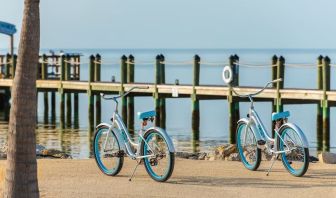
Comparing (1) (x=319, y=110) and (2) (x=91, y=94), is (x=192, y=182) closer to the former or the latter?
(1) (x=319, y=110)

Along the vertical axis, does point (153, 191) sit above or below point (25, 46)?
below

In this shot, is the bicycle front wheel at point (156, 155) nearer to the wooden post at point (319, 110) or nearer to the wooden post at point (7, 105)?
the wooden post at point (319, 110)

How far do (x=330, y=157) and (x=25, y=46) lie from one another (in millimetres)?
5787

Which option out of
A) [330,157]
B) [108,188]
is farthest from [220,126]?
[108,188]

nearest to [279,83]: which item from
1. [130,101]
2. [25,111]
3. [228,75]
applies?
[228,75]

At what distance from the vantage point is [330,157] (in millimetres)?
14148

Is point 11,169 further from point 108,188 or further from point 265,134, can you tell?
point 265,134

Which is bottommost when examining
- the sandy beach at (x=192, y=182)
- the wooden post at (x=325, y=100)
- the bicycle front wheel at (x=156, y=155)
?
the sandy beach at (x=192, y=182)

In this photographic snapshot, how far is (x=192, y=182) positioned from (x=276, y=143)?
4.05ft

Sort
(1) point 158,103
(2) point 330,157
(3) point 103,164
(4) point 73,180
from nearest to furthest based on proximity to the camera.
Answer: (4) point 73,180
(3) point 103,164
(2) point 330,157
(1) point 158,103

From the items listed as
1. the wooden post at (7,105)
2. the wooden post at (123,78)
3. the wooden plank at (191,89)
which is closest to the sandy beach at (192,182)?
the wooden plank at (191,89)

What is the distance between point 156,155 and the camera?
12.0 meters

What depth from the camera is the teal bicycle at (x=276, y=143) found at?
12.1 meters

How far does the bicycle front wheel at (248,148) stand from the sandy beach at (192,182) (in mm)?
119
